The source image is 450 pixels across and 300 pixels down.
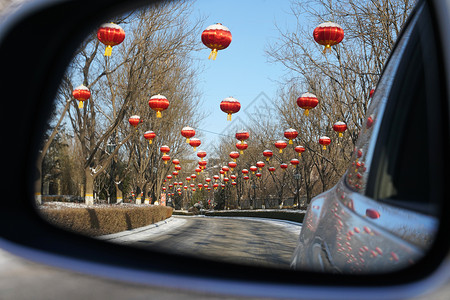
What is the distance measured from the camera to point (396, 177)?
137 cm

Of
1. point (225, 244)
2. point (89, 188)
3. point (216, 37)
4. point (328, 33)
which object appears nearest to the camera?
point (225, 244)

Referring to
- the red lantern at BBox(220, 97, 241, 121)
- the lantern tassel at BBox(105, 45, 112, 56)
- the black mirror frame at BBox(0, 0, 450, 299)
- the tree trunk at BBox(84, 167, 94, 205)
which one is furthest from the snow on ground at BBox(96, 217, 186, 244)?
the red lantern at BBox(220, 97, 241, 121)

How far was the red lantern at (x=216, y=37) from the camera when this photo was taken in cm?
1344

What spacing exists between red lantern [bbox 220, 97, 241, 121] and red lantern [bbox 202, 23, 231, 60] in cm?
492

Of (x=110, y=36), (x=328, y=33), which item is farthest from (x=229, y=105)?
(x=110, y=36)

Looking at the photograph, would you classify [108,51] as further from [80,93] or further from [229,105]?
[229,105]

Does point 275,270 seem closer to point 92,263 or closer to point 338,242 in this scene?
point 338,242

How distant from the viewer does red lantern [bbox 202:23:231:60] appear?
13.4 meters

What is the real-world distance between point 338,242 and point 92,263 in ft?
2.46

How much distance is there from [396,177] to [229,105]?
1724 centimetres

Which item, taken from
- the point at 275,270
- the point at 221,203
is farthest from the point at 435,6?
the point at 221,203

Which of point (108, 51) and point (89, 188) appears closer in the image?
point (108, 51)

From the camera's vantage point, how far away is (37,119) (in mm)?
2287

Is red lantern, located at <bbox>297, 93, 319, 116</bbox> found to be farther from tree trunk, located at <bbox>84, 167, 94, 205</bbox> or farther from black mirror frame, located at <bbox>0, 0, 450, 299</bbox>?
black mirror frame, located at <bbox>0, 0, 450, 299</bbox>
